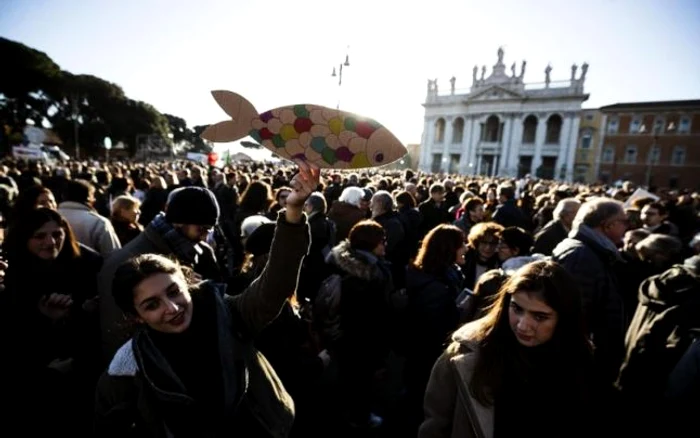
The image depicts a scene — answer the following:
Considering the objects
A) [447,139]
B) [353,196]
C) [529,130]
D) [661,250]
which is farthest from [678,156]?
[353,196]

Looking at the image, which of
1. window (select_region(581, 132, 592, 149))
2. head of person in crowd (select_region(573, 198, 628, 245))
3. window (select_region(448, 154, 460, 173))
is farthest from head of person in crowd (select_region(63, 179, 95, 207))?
window (select_region(581, 132, 592, 149))

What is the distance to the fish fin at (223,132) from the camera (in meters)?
1.80

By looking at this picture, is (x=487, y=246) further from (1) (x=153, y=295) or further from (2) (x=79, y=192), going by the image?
(2) (x=79, y=192)

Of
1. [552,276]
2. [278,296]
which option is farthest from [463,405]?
[278,296]

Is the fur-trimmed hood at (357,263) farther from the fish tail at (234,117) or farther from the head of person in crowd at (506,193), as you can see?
the head of person in crowd at (506,193)

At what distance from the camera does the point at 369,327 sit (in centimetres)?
315

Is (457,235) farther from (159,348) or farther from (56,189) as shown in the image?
(56,189)

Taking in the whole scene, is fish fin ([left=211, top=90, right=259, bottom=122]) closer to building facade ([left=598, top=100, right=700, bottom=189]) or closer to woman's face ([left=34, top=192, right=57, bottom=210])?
woman's face ([left=34, top=192, right=57, bottom=210])

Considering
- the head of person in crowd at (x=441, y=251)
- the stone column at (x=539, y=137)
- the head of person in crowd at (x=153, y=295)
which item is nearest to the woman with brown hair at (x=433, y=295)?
the head of person in crowd at (x=441, y=251)

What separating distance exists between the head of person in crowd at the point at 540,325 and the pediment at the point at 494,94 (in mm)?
60973

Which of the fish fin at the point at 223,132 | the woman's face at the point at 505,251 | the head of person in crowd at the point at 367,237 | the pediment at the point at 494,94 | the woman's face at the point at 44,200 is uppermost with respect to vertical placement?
the pediment at the point at 494,94

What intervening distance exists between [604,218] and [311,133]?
2.47 metres

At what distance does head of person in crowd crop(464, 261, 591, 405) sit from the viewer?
1722mm

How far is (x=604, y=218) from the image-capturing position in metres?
2.90
